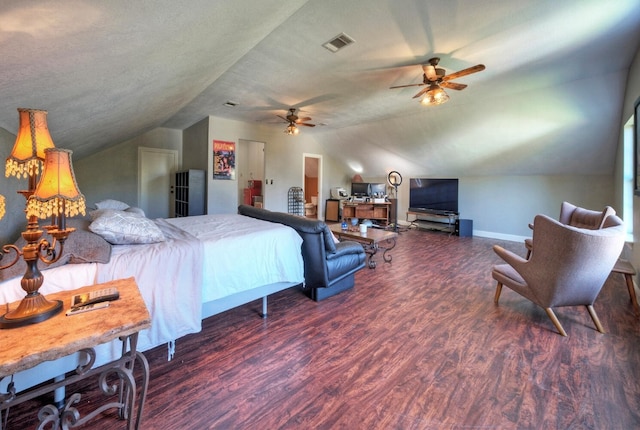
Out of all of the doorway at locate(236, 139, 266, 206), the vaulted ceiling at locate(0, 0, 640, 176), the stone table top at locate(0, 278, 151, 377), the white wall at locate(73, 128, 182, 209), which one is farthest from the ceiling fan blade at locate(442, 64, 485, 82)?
the doorway at locate(236, 139, 266, 206)

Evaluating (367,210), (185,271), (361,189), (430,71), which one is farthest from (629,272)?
(361,189)

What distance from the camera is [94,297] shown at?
119 cm

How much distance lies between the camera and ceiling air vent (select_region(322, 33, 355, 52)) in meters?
2.65

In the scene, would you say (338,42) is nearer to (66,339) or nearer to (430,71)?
(430,71)

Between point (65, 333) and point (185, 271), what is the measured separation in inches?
33.7

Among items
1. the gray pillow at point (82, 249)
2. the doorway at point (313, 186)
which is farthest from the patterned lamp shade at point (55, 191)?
the doorway at point (313, 186)

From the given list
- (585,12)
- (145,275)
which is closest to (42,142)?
(145,275)

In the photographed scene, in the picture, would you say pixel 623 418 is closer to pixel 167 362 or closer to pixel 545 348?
pixel 545 348

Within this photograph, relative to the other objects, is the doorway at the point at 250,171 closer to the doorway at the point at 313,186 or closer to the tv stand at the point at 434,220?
the doorway at the point at 313,186

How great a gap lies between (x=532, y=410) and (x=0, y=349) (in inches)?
91.0

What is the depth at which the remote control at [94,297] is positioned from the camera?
115 centimetres

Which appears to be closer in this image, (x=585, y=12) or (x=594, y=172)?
(x=585, y=12)

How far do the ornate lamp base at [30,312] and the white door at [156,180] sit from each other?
20.0 feet

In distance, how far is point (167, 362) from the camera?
5.90 feet
